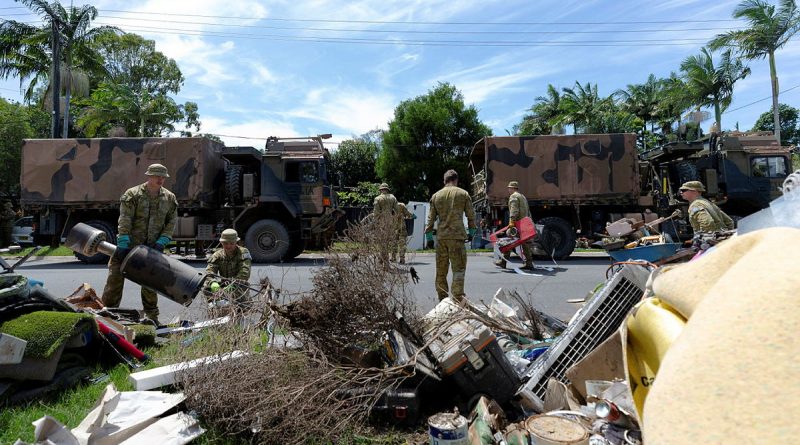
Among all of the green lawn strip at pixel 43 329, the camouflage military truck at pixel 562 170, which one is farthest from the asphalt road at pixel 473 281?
the camouflage military truck at pixel 562 170

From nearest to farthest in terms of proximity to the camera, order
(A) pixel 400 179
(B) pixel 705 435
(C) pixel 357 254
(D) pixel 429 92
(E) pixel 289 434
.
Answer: (B) pixel 705 435 → (E) pixel 289 434 → (C) pixel 357 254 → (A) pixel 400 179 → (D) pixel 429 92

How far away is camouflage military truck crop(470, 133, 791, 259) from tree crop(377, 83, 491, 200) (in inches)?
534

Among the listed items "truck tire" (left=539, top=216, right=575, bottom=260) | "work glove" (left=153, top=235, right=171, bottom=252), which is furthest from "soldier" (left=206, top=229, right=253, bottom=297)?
"truck tire" (left=539, top=216, right=575, bottom=260)

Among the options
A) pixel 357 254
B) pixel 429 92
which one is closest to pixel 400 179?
pixel 429 92

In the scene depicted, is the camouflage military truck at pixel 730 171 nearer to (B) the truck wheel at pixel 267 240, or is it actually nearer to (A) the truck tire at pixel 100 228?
(B) the truck wheel at pixel 267 240

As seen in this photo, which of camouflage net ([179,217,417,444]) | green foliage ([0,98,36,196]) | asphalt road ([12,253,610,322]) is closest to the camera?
camouflage net ([179,217,417,444])

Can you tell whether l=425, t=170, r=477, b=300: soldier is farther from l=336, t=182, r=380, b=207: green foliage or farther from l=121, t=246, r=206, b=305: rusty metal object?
l=336, t=182, r=380, b=207: green foliage

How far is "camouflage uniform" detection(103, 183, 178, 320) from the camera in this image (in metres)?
5.20

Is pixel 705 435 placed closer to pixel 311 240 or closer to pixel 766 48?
pixel 311 240

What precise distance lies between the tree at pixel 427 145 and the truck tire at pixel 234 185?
14.7m

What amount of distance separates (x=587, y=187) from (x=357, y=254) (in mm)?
10104

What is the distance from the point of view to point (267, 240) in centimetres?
1200

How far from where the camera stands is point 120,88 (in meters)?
24.1

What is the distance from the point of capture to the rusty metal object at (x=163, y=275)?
450 centimetres
